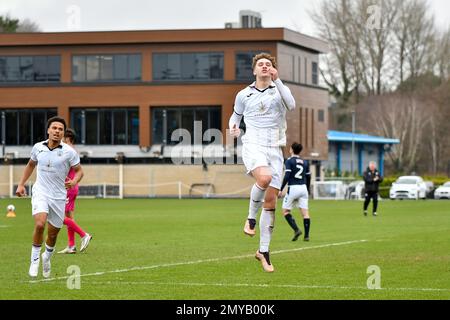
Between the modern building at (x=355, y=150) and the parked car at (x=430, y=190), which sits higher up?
the modern building at (x=355, y=150)

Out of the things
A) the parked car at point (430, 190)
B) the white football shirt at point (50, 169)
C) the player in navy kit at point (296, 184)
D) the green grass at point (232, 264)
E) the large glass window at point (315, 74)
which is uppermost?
the large glass window at point (315, 74)

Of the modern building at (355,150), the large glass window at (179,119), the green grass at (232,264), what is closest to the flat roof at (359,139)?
the modern building at (355,150)

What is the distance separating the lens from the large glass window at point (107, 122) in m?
79.9

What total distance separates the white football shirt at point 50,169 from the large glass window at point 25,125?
64.1m

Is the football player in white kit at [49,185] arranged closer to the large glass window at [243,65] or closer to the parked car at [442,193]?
the large glass window at [243,65]

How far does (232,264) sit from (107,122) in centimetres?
6177

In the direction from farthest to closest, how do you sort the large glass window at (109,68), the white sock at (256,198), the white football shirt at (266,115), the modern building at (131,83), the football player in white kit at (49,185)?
the large glass window at (109,68) < the modern building at (131,83) < the football player in white kit at (49,185) < the white sock at (256,198) < the white football shirt at (266,115)

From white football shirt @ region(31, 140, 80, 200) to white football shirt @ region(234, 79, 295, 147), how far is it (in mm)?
2682

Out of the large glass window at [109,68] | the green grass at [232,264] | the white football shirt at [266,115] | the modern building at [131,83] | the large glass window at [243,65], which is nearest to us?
the green grass at [232,264]

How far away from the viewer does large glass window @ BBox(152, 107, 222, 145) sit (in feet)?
257

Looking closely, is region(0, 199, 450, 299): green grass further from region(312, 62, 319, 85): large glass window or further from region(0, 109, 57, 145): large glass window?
region(312, 62, 319, 85): large glass window

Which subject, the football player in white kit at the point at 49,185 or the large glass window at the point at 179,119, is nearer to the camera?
the football player in white kit at the point at 49,185

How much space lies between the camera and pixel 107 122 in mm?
80125

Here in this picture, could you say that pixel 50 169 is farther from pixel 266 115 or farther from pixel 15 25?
pixel 15 25
